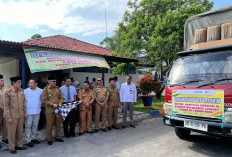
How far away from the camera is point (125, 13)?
1505 cm

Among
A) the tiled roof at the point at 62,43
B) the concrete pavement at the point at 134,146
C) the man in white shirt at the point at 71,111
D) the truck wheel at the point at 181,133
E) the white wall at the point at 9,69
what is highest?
the tiled roof at the point at 62,43

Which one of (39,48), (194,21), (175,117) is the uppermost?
(194,21)

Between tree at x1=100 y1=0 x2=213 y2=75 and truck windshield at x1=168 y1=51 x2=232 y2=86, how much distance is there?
23.0 ft

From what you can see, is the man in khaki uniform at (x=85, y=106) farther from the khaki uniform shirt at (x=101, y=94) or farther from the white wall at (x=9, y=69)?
the white wall at (x=9, y=69)

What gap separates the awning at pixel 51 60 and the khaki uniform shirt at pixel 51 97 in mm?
1613

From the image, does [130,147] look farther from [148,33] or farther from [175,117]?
[148,33]

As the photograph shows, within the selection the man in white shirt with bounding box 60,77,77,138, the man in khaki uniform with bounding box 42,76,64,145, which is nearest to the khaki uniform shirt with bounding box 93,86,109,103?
the man in white shirt with bounding box 60,77,77,138

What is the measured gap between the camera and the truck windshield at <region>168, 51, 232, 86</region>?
12.0 ft

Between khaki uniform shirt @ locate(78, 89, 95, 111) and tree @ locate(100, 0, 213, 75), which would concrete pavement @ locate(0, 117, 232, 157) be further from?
tree @ locate(100, 0, 213, 75)

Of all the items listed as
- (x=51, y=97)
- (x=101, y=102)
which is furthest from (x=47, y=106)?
(x=101, y=102)

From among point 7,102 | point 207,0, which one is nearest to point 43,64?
point 7,102

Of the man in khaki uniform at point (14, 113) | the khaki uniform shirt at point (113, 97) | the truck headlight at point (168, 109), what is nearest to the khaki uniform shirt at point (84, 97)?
the khaki uniform shirt at point (113, 97)

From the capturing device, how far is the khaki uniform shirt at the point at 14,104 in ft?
13.7

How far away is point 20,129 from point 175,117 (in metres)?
3.61
